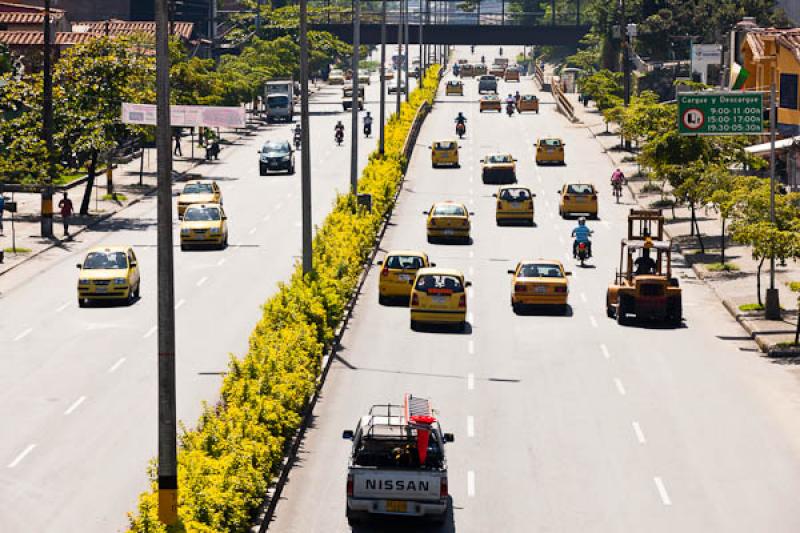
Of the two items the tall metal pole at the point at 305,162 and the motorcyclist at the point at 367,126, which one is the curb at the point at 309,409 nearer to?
the tall metal pole at the point at 305,162

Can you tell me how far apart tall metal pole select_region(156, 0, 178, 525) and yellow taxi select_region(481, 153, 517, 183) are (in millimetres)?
64283

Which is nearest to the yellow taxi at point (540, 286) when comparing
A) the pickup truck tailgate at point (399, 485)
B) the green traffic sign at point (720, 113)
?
the green traffic sign at point (720, 113)

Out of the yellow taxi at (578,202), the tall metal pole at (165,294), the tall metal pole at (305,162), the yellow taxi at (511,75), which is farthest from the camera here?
the yellow taxi at (511,75)

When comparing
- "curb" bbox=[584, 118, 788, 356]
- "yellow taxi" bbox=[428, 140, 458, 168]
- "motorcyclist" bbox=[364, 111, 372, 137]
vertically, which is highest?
"motorcyclist" bbox=[364, 111, 372, 137]

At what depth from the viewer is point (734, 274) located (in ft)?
182

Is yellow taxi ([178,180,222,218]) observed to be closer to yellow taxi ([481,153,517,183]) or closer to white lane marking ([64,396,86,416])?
yellow taxi ([481,153,517,183])

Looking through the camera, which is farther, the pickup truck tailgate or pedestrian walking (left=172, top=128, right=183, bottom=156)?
pedestrian walking (left=172, top=128, right=183, bottom=156)

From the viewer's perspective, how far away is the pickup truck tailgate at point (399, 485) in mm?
24250

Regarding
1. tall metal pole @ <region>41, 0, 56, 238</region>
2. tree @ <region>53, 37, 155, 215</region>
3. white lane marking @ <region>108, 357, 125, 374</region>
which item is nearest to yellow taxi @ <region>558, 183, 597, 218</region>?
tree @ <region>53, 37, 155, 215</region>

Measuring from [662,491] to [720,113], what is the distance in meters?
28.4

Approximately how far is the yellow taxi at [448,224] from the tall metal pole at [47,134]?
50.0ft

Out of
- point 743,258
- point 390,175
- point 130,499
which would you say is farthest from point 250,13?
point 130,499

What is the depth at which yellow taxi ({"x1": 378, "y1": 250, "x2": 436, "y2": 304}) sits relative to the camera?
48.8 m

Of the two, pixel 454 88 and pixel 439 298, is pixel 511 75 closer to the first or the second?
pixel 454 88
